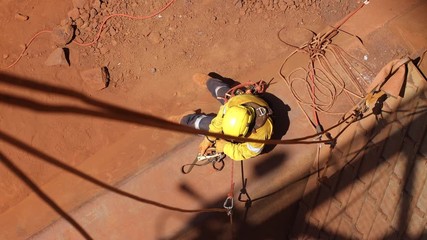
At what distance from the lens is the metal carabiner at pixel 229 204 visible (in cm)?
438

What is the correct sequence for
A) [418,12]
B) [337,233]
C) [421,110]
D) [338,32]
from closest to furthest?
[421,110] < [337,233] < [418,12] < [338,32]

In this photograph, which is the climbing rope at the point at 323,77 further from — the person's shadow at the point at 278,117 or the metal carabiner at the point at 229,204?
the metal carabiner at the point at 229,204

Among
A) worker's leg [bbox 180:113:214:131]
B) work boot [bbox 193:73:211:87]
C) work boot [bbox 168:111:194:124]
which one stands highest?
work boot [bbox 193:73:211:87]

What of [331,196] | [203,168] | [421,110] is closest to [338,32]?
[421,110]

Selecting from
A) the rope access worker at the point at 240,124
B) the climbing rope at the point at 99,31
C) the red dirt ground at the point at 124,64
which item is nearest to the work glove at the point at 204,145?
the rope access worker at the point at 240,124

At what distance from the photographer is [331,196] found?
4.62m

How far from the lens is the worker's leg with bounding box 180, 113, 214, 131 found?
15.5 ft

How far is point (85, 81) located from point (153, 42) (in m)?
1.04

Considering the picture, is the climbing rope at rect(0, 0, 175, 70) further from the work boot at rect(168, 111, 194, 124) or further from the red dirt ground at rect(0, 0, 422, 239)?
the work boot at rect(168, 111, 194, 124)

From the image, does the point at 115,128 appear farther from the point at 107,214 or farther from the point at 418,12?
the point at 418,12

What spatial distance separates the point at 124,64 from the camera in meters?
5.58

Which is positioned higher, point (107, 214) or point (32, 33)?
point (32, 33)

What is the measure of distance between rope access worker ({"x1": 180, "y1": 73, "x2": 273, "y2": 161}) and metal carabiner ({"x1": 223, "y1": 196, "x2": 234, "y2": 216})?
0.50 metres

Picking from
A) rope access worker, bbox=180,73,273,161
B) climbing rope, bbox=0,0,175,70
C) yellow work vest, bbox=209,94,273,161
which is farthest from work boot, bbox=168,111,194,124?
climbing rope, bbox=0,0,175,70
